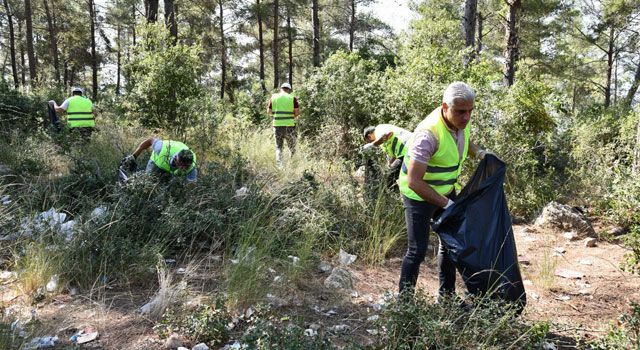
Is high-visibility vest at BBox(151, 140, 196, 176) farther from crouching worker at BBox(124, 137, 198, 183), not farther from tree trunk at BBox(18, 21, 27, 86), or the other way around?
tree trunk at BBox(18, 21, 27, 86)

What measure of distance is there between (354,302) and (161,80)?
17.5 ft

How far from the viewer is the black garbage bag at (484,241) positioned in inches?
97.3

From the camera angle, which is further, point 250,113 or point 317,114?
point 250,113

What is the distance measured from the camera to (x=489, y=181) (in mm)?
2633

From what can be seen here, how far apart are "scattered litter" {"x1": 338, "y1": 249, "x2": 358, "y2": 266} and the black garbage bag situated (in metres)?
1.47

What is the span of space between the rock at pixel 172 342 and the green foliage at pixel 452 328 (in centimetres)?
118

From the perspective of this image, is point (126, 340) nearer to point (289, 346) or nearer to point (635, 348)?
point (289, 346)

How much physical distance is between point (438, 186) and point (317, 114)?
6980mm

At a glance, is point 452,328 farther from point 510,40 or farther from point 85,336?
point 510,40

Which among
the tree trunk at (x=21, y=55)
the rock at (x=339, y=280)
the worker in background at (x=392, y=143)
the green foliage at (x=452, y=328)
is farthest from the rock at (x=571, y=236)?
the tree trunk at (x=21, y=55)

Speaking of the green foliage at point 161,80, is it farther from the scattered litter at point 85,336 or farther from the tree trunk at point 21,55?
the tree trunk at point 21,55

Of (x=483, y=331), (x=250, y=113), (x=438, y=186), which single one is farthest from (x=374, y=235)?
(x=250, y=113)

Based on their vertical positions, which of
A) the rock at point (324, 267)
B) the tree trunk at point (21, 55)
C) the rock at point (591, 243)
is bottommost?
the rock at point (591, 243)

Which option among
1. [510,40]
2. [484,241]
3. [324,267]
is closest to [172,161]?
[324,267]
